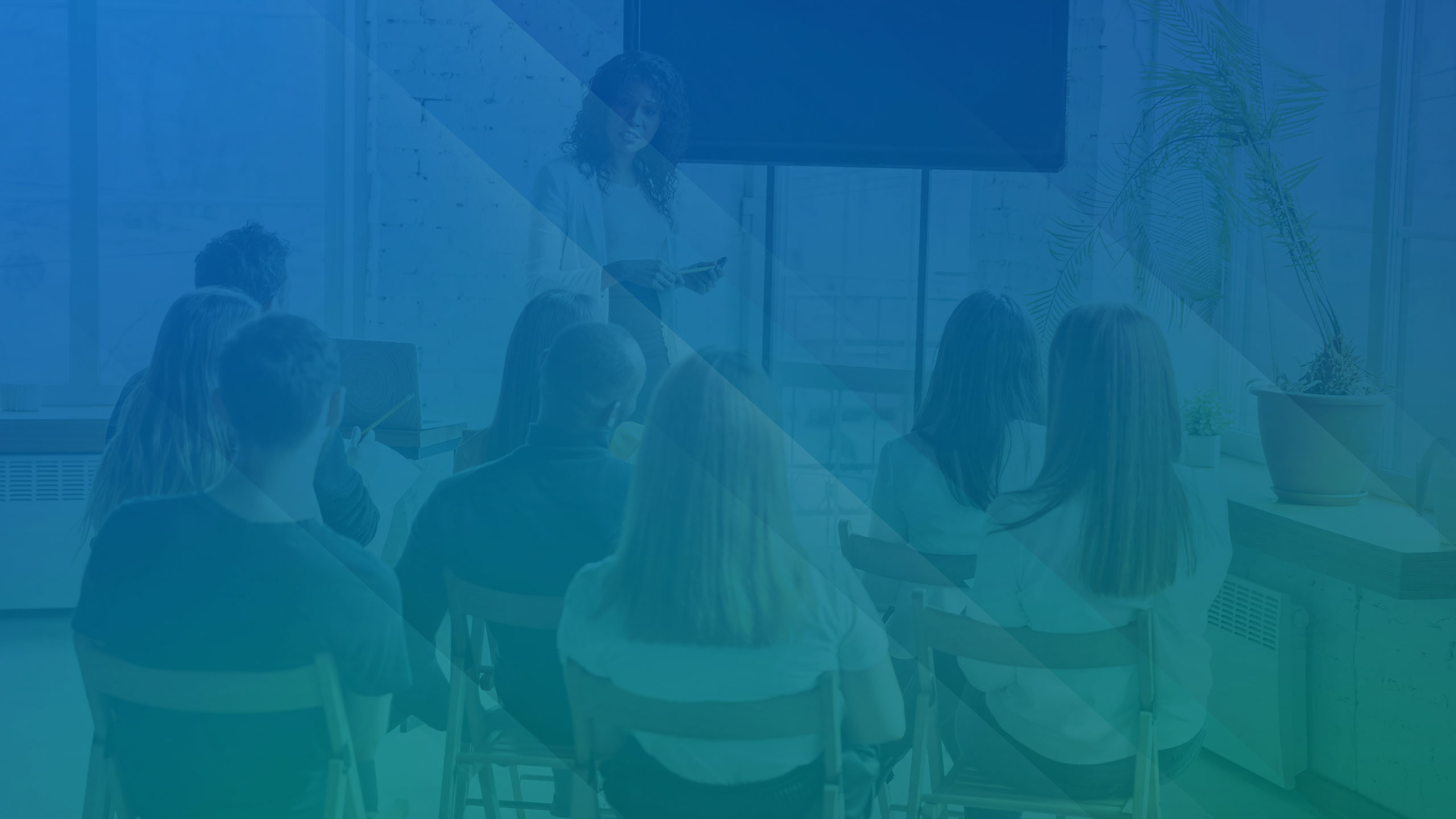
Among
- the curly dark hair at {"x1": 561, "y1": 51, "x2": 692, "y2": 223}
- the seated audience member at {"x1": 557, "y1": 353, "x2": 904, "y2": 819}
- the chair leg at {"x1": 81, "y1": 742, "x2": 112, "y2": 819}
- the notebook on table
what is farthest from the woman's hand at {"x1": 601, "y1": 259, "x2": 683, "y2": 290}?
the chair leg at {"x1": 81, "y1": 742, "x2": 112, "y2": 819}

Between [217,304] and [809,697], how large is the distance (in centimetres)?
137

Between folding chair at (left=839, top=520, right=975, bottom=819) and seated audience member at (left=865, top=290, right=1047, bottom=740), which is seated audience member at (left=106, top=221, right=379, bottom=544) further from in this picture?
seated audience member at (left=865, top=290, right=1047, bottom=740)

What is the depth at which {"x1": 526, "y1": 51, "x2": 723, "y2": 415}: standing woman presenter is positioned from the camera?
2.86m

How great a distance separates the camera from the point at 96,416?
155 inches

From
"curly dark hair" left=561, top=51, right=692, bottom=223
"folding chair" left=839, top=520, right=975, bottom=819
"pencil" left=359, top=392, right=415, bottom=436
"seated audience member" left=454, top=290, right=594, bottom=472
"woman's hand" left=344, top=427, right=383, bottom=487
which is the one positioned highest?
"curly dark hair" left=561, top=51, right=692, bottom=223

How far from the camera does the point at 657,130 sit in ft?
9.67

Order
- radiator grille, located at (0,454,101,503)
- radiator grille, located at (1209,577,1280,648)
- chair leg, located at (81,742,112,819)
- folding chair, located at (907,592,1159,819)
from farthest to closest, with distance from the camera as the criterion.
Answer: radiator grille, located at (0,454,101,503) < radiator grille, located at (1209,577,1280,648) < folding chair, located at (907,592,1159,819) < chair leg, located at (81,742,112,819)

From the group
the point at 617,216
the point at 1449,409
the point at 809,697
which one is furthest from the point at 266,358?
the point at 1449,409

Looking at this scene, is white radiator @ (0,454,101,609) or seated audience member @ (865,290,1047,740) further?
white radiator @ (0,454,101,609)

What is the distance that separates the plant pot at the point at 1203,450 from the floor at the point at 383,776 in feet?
2.45

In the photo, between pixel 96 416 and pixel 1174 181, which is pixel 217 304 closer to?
pixel 96 416

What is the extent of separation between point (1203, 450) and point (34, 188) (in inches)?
155

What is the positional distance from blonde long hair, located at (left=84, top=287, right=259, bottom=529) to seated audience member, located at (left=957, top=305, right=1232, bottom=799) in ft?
4.59

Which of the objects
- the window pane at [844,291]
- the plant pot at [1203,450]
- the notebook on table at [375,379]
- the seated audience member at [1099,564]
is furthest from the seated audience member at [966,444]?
the window pane at [844,291]
